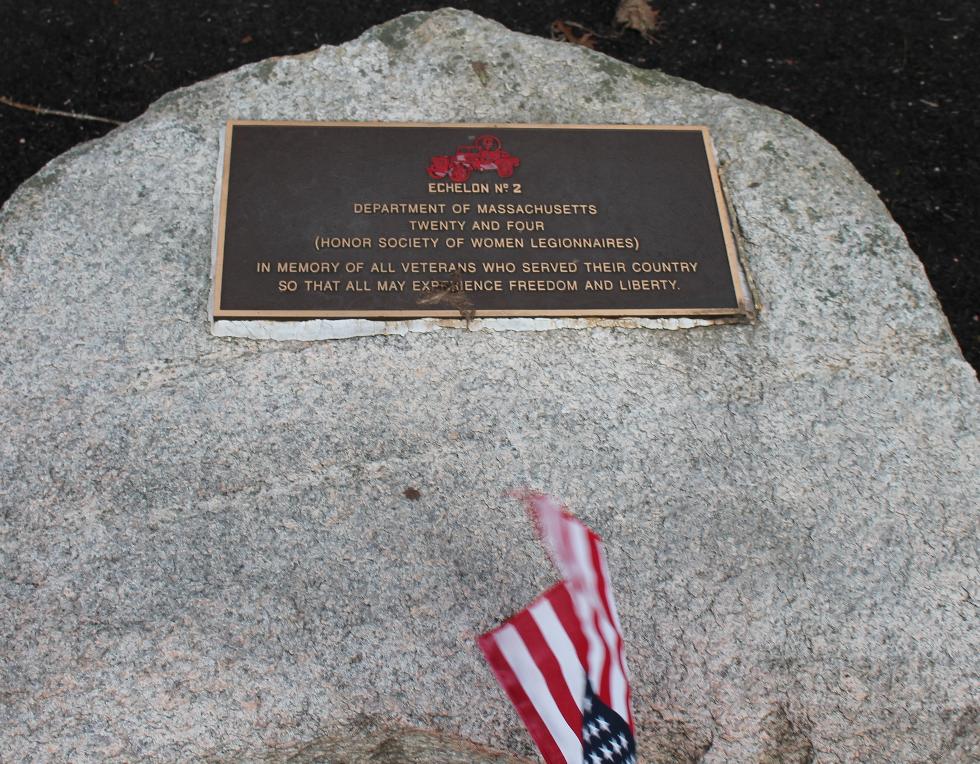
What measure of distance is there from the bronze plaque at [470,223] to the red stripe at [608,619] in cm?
73

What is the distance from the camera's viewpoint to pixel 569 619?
193 centimetres

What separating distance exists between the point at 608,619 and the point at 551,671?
217 mm

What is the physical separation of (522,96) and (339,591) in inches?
72.0

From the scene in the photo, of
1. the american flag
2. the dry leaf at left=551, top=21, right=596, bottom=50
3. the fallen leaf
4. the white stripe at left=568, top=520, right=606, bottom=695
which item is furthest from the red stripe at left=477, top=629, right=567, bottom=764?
the dry leaf at left=551, top=21, right=596, bottom=50

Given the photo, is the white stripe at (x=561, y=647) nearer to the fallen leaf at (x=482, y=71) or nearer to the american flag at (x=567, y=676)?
the american flag at (x=567, y=676)

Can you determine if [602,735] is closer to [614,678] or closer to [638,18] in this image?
[614,678]

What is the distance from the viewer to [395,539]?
219 centimetres

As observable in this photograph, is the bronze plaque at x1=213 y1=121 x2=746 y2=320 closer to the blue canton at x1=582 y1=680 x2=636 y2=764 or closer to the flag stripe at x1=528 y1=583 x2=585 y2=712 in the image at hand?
the flag stripe at x1=528 y1=583 x2=585 y2=712

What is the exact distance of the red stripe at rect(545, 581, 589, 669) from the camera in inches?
74.9

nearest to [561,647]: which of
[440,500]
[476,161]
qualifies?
[440,500]

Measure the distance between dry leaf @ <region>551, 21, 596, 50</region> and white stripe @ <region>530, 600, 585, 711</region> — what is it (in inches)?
124

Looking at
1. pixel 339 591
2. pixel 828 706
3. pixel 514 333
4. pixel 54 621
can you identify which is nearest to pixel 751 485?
pixel 828 706

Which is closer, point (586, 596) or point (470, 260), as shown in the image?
point (586, 596)

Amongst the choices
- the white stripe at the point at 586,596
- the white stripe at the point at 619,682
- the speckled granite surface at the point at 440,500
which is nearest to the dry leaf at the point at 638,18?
the speckled granite surface at the point at 440,500
